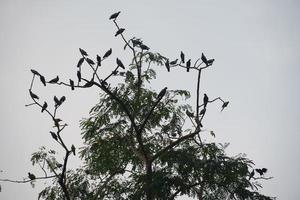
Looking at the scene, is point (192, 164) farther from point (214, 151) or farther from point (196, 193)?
point (196, 193)

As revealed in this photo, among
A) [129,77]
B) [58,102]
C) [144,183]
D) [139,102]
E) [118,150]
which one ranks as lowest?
[58,102]

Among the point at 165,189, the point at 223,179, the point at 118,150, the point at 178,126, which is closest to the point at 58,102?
the point at 165,189

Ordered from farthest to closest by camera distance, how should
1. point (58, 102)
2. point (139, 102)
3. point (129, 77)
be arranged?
point (129, 77)
point (139, 102)
point (58, 102)

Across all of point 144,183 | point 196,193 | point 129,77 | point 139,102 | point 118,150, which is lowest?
point 144,183

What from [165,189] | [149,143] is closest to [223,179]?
[165,189]

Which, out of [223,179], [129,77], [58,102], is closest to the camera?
[58,102]

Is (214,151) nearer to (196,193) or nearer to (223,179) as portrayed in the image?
(223,179)

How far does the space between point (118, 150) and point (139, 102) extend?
5.08 ft

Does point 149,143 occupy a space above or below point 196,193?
above

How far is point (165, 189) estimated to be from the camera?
659 centimetres

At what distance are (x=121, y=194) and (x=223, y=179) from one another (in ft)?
10.7

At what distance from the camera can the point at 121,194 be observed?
8.91 meters

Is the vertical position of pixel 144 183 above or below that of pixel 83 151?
below

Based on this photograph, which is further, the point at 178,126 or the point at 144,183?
the point at 178,126
